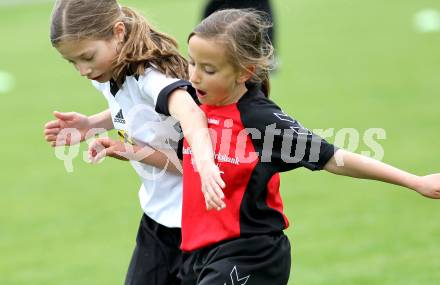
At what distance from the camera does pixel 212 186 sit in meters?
3.48

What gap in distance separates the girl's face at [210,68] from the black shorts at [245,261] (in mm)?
620

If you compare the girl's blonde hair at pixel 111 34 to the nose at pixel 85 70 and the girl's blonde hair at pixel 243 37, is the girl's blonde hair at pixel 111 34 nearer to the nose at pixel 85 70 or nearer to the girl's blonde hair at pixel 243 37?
the nose at pixel 85 70

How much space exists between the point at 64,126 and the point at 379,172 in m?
1.71

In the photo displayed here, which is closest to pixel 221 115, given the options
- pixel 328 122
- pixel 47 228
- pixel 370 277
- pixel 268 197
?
pixel 268 197

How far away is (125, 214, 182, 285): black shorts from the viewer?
4.52m

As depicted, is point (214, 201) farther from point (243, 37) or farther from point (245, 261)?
point (243, 37)

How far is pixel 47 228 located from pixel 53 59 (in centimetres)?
978

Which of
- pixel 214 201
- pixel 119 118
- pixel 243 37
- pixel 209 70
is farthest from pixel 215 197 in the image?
pixel 119 118

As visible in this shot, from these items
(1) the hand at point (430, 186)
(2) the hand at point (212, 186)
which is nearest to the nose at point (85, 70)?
(2) the hand at point (212, 186)

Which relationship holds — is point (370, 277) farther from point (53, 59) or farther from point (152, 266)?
point (53, 59)

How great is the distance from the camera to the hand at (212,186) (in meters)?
3.45

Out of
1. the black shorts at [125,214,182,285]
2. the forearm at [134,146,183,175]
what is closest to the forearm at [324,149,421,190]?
the forearm at [134,146,183,175]

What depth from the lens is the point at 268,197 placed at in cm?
392

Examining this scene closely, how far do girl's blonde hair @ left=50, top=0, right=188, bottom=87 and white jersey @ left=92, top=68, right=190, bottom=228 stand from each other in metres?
0.06
